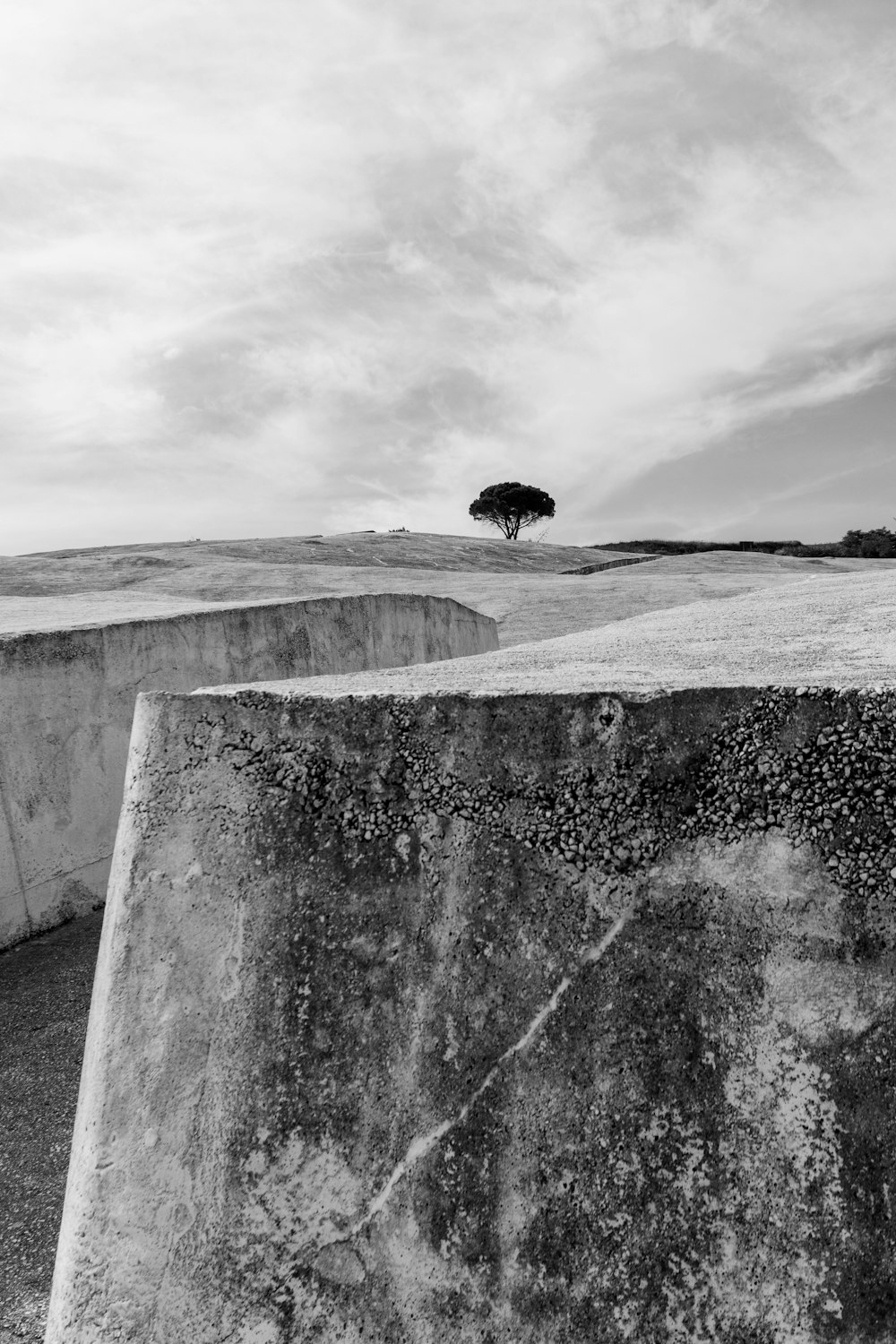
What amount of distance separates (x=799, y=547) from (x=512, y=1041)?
124 ft

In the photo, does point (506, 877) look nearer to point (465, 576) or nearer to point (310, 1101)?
point (310, 1101)

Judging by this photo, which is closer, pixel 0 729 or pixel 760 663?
pixel 760 663

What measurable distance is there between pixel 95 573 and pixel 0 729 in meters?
15.5

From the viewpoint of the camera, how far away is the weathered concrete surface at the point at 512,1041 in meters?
1.52

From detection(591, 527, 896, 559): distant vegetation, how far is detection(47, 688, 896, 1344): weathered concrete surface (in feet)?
→ 110

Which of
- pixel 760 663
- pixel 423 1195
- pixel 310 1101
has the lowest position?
pixel 423 1195

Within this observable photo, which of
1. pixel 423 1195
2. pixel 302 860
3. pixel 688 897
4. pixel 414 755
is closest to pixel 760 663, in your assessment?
pixel 688 897

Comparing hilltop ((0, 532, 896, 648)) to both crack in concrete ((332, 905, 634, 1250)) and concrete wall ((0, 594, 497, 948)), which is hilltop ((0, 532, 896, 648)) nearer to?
concrete wall ((0, 594, 497, 948))

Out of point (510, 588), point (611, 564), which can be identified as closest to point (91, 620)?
point (510, 588)

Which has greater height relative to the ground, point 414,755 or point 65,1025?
point 414,755

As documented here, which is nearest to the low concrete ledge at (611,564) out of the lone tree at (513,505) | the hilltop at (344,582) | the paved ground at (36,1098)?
the hilltop at (344,582)

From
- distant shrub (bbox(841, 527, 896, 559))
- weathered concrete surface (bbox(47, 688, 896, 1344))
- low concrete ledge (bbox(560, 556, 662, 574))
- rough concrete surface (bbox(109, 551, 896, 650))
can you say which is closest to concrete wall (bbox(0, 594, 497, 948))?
weathered concrete surface (bbox(47, 688, 896, 1344))

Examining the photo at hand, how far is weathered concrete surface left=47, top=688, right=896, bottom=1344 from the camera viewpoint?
152 centimetres

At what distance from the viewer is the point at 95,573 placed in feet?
64.2
